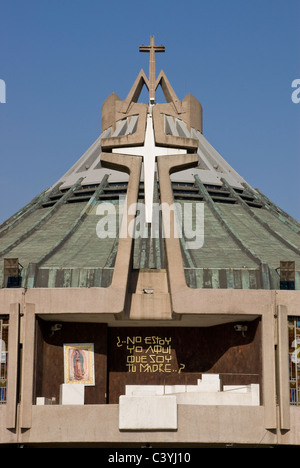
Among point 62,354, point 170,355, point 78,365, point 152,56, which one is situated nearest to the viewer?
point 62,354

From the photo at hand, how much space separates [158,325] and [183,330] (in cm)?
102

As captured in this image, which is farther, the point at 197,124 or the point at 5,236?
the point at 197,124

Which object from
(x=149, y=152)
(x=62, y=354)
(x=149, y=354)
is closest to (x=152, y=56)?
(x=149, y=152)

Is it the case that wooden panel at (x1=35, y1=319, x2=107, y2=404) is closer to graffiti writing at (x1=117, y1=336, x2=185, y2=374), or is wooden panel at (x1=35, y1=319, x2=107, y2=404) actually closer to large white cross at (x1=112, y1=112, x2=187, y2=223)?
graffiti writing at (x1=117, y1=336, x2=185, y2=374)

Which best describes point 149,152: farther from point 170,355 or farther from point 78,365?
point 78,365

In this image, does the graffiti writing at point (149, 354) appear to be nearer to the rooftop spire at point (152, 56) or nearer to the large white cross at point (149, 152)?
the large white cross at point (149, 152)

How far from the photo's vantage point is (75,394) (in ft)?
A: 89.5

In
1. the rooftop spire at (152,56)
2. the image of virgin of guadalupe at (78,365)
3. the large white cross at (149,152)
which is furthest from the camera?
the rooftop spire at (152,56)

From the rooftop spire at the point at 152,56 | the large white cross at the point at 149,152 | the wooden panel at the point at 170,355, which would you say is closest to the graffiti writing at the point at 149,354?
the wooden panel at the point at 170,355

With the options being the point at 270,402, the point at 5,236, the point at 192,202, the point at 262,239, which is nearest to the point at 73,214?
the point at 5,236

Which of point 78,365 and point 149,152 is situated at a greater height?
point 149,152

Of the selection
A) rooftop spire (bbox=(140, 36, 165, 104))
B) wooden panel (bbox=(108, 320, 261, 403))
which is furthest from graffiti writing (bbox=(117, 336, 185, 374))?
rooftop spire (bbox=(140, 36, 165, 104))

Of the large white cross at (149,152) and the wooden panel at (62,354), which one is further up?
the large white cross at (149,152)
